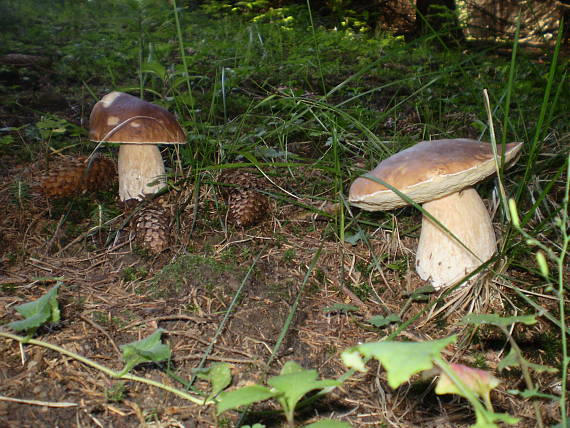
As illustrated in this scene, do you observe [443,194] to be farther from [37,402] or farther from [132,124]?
[37,402]

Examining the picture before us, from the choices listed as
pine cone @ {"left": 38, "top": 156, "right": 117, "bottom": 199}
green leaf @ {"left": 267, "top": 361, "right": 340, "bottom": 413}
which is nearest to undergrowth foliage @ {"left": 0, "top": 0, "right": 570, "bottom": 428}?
green leaf @ {"left": 267, "top": 361, "right": 340, "bottom": 413}

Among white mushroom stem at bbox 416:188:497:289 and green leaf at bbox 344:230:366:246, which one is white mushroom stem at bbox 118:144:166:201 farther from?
white mushroom stem at bbox 416:188:497:289

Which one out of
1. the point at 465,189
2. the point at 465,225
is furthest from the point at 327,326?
the point at 465,189

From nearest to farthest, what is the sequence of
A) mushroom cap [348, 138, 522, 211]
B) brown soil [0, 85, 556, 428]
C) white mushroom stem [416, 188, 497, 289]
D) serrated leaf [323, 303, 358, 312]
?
1. brown soil [0, 85, 556, 428]
2. mushroom cap [348, 138, 522, 211]
3. serrated leaf [323, 303, 358, 312]
4. white mushroom stem [416, 188, 497, 289]

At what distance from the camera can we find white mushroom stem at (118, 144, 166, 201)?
Result: 2.33m

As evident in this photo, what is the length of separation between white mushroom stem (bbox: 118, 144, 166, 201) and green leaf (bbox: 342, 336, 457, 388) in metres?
1.77

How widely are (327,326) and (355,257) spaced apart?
43cm

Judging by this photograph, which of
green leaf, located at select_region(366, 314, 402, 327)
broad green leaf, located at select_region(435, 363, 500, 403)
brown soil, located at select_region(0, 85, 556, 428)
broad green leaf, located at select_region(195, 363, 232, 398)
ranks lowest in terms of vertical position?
brown soil, located at select_region(0, 85, 556, 428)

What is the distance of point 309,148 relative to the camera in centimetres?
285

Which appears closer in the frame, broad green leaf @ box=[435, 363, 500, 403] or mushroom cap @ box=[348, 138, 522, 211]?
broad green leaf @ box=[435, 363, 500, 403]

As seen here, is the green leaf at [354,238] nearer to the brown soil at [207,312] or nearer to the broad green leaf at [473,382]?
the brown soil at [207,312]

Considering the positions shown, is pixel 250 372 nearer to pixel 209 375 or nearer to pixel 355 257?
pixel 209 375

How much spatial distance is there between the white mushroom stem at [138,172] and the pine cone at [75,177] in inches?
7.3

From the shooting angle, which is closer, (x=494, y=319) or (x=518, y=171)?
(x=494, y=319)
